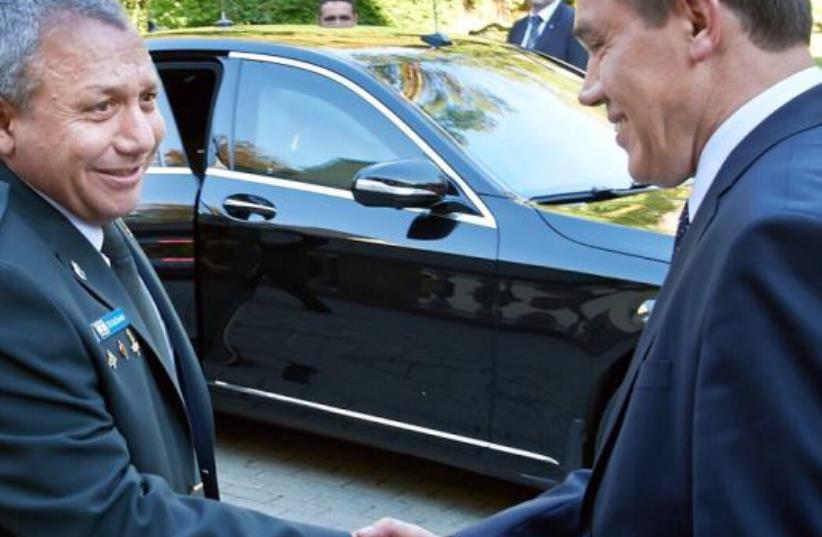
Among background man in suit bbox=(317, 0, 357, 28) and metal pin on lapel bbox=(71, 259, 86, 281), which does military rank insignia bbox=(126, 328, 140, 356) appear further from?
background man in suit bbox=(317, 0, 357, 28)

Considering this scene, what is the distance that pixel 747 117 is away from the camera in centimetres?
158

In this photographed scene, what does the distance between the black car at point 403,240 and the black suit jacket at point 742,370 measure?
267 cm

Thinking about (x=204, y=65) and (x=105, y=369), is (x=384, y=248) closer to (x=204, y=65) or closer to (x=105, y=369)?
(x=204, y=65)

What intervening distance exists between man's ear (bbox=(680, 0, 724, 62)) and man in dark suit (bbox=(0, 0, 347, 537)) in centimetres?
92

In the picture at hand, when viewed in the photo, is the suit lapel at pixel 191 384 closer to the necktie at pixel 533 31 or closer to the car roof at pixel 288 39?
the car roof at pixel 288 39

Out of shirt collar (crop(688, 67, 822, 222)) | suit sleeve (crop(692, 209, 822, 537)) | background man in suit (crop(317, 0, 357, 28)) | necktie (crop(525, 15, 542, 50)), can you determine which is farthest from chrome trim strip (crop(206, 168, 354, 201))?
necktie (crop(525, 15, 542, 50))

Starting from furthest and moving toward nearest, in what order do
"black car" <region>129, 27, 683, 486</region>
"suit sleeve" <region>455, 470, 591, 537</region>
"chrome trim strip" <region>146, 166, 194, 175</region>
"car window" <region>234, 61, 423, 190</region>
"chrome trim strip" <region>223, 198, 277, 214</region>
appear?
"chrome trim strip" <region>146, 166, 194, 175</region> < "chrome trim strip" <region>223, 198, 277, 214</region> < "car window" <region>234, 61, 423, 190</region> < "black car" <region>129, 27, 683, 486</region> < "suit sleeve" <region>455, 470, 591, 537</region>

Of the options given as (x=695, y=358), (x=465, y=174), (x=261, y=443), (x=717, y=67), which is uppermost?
(x=717, y=67)

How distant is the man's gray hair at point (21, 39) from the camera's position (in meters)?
1.87

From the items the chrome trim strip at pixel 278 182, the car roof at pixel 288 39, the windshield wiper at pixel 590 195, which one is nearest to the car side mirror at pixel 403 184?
the chrome trim strip at pixel 278 182

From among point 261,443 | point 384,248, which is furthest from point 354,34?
point 261,443

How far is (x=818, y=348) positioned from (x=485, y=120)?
3694 millimetres

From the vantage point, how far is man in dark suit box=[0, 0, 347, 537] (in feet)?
5.71

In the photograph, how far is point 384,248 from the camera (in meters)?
4.70
